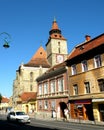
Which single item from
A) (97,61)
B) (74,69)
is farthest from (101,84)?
(74,69)

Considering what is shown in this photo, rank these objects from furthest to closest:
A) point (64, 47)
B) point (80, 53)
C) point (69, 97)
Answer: point (64, 47) < point (69, 97) < point (80, 53)

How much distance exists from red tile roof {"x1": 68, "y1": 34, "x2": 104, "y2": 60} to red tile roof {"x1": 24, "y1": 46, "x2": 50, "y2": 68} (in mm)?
37859

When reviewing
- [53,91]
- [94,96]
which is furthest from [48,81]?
[94,96]

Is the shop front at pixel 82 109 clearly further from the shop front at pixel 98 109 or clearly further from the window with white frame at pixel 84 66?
the window with white frame at pixel 84 66

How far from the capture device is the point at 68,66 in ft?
116

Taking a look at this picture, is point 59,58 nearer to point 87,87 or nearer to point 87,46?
point 87,46

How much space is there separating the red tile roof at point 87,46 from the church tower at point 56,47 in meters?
38.5

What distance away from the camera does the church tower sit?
7531cm

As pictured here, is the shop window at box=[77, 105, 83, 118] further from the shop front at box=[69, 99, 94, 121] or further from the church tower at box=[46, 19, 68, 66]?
the church tower at box=[46, 19, 68, 66]

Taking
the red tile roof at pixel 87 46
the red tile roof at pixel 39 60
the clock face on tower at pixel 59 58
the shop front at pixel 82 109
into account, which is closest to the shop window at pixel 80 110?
the shop front at pixel 82 109

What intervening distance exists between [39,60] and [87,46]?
45982 millimetres

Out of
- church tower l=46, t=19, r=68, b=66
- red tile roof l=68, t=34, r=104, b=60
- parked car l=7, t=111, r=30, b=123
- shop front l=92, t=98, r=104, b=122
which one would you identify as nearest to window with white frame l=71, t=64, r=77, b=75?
red tile roof l=68, t=34, r=104, b=60

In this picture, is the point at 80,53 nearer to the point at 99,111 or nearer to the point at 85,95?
the point at 85,95

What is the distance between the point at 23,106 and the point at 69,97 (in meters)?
27.7
